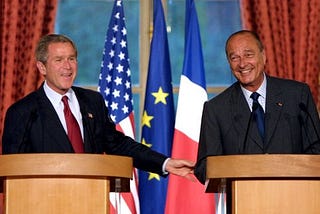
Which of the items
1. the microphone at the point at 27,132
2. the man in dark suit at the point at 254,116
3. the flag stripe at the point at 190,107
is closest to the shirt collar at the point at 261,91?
the man in dark suit at the point at 254,116

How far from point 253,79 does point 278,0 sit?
240 centimetres

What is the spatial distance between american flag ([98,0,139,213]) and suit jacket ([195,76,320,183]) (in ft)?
6.09

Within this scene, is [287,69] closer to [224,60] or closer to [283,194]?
[224,60]

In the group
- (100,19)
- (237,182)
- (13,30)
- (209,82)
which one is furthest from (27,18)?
(237,182)

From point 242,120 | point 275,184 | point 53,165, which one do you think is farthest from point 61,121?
point 275,184

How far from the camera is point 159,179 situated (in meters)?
6.36

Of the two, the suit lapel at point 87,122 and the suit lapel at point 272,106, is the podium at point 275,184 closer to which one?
the suit lapel at point 272,106

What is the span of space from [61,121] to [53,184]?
2.85ft

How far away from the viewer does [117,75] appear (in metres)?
6.49

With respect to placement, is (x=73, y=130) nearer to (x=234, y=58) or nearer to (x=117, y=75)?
(x=234, y=58)

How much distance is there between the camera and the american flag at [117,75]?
639cm

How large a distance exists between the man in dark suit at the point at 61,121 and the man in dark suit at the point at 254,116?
0.31 metres

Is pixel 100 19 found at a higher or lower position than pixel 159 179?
higher

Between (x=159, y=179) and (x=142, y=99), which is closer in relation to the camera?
(x=159, y=179)
